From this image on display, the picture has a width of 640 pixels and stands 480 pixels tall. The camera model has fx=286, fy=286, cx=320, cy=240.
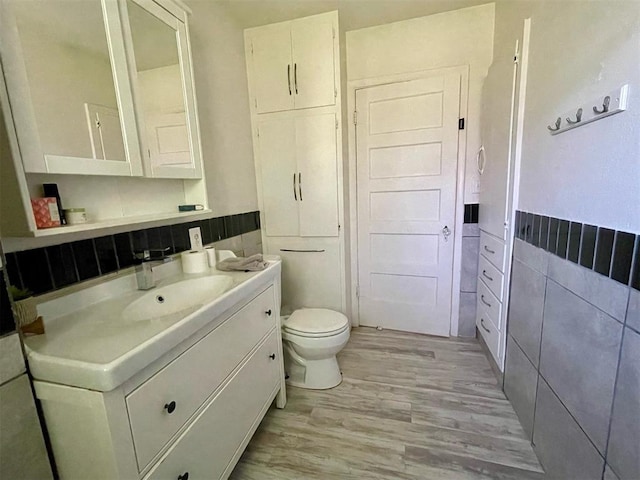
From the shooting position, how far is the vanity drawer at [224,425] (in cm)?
89

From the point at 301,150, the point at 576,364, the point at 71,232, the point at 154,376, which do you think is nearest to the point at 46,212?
the point at 71,232

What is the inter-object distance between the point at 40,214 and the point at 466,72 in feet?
8.31

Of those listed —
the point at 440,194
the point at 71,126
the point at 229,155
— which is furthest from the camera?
the point at 440,194

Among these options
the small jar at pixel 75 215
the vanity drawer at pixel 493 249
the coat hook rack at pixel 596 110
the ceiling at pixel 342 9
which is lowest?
the vanity drawer at pixel 493 249

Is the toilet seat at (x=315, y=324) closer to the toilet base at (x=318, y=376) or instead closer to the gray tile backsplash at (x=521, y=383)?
the toilet base at (x=318, y=376)

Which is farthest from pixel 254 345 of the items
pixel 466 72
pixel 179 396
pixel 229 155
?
pixel 466 72

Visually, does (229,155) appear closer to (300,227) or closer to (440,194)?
(300,227)

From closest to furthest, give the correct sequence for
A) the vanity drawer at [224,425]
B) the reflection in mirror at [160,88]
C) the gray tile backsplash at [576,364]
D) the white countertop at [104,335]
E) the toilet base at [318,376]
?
the white countertop at [104,335] → the gray tile backsplash at [576,364] → the vanity drawer at [224,425] → the reflection in mirror at [160,88] → the toilet base at [318,376]

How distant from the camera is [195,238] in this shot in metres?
1.57

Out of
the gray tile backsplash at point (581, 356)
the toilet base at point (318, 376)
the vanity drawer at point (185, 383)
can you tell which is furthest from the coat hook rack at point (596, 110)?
the toilet base at point (318, 376)

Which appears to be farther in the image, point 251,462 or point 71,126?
point 251,462

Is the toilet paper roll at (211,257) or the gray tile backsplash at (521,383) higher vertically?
the toilet paper roll at (211,257)

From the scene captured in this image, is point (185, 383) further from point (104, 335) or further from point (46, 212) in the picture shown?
point (46, 212)

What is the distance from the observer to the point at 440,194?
2.26 meters
